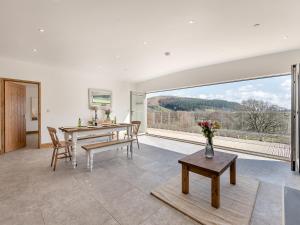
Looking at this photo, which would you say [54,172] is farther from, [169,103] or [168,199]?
[169,103]

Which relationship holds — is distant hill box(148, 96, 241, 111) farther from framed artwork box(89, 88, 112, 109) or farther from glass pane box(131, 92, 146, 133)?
framed artwork box(89, 88, 112, 109)

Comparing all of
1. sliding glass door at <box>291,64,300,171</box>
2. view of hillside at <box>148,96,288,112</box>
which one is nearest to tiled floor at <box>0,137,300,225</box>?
sliding glass door at <box>291,64,300,171</box>

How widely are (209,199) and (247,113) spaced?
422 cm

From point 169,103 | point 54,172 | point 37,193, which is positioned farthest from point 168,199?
point 169,103

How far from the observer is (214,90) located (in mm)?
5641

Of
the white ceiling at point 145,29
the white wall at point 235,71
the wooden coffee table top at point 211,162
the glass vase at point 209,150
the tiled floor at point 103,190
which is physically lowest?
the tiled floor at point 103,190

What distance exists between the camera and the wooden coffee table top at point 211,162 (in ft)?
5.96

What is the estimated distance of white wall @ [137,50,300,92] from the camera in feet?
11.5

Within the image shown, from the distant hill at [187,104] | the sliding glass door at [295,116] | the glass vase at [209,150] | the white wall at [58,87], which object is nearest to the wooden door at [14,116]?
the white wall at [58,87]

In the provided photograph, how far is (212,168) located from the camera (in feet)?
5.96

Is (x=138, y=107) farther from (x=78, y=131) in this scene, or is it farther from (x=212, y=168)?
(x=212, y=168)

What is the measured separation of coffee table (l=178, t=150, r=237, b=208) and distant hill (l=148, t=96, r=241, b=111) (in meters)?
3.77

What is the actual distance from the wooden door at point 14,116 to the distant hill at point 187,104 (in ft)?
18.3

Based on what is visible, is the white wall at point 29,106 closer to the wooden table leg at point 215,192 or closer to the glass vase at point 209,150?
the glass vase at point 209,150
